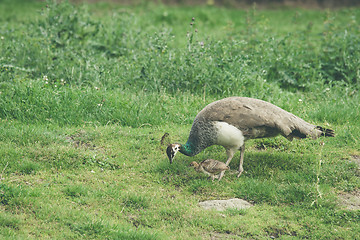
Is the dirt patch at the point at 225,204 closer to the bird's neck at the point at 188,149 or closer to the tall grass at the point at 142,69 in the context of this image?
the bird's neck at the point at 188,149

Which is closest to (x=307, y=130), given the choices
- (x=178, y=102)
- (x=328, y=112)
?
(x=328, y=112)

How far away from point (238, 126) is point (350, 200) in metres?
1.64

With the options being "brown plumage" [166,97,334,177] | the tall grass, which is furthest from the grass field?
"brown plumage" [166,97,334,177]

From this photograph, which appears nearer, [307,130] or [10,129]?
[307,130]

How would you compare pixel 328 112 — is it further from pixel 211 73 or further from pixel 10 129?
pixel 10 129

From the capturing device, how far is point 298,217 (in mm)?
5445

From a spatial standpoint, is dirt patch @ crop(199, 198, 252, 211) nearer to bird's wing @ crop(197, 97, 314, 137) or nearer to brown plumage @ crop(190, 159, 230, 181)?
brown plumage @ crop(190, 159, 230, 181)

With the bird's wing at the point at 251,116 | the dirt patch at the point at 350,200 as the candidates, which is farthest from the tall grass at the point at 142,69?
the dirt patch at the point at 350,200

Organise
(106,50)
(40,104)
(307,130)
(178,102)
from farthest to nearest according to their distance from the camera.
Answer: (106,50) → (178,102) → (40,104) → (307,130)

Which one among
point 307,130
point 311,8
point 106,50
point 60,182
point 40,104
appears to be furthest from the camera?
point 311,8

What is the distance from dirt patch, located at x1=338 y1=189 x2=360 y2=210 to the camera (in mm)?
5668

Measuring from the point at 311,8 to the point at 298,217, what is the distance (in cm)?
1305

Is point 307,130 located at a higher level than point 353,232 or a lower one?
higher

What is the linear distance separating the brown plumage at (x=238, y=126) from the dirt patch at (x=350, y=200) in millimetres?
851
